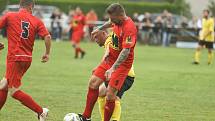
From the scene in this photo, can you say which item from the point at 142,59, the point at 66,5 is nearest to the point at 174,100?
the point at 142,59

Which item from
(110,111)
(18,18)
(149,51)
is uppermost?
(18,18)

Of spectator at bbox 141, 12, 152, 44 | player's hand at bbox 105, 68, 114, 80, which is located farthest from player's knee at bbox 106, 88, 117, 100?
spectator at bbox 141, 12, 152, 44

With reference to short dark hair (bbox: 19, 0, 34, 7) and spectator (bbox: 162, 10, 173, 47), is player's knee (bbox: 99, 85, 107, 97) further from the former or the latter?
spectator (bbox: 162, 10, 173, 47)

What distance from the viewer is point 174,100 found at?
51.9 feet

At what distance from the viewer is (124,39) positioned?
34.9 ft

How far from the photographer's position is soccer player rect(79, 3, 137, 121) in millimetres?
10617

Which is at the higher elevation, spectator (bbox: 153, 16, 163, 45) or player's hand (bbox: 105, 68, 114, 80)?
player's hand (bbox: 105, 68, 114, 80)

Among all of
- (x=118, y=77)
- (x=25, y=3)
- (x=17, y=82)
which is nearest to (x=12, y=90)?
(x=17, y=82)

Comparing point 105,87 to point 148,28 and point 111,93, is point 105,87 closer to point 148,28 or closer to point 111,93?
point 111,93

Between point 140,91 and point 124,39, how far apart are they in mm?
6959

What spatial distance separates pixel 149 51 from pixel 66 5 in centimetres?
1748

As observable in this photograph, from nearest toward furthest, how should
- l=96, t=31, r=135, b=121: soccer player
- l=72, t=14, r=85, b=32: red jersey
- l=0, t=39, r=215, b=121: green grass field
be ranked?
l=96, t=31, r=135, b=121: soccer player → l=0, t=39, r=215, b=121: green grass field → l=72, t=14, r=85, b=32: red jersey

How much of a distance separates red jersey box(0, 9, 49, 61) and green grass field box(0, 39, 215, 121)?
1.64 meters

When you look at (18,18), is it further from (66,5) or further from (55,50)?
(66,5)
